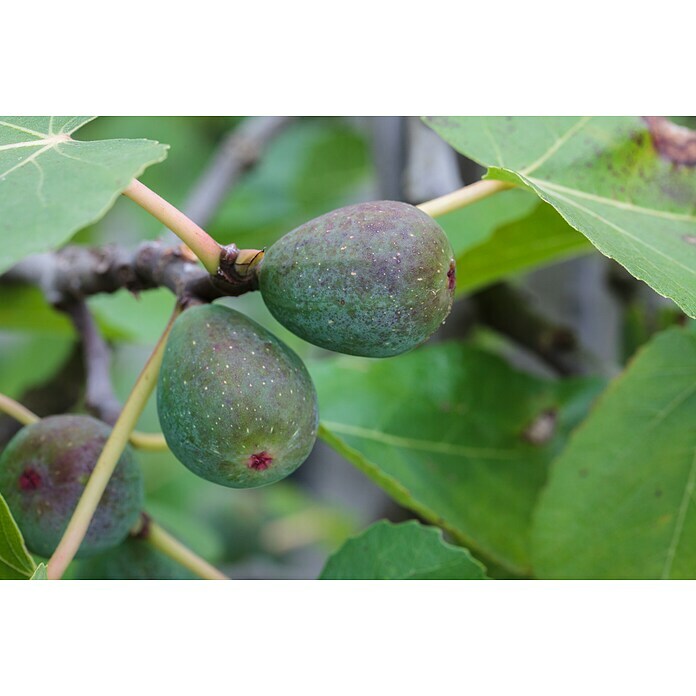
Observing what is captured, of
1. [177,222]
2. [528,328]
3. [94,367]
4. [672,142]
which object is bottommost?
[528,328]

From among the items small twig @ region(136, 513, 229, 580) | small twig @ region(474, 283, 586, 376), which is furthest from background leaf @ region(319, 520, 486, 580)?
small twig @ region(474, 283, 586, 376)

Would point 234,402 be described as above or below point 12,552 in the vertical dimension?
above

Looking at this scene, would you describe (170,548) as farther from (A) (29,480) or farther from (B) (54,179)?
(B) (54,179)

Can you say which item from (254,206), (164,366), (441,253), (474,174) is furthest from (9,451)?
(254,206)

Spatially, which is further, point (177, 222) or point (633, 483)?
point (633, 483)

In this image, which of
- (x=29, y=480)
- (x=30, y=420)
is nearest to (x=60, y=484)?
(x=29, y=480)
